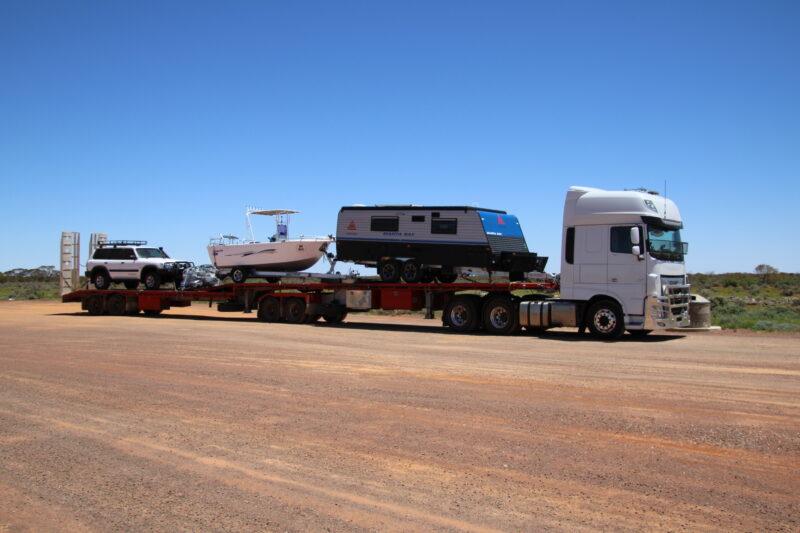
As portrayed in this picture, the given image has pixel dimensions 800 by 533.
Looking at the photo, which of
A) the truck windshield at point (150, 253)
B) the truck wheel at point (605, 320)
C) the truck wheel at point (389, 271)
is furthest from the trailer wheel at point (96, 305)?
the truck wheel at point (605, 320)

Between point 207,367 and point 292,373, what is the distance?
71.8 inches

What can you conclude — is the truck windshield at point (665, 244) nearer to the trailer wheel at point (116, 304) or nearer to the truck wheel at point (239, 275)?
the truck wheel at point (239, 275)

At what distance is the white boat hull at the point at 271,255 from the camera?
2577 cm

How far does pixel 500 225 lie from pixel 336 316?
7110 millimetres

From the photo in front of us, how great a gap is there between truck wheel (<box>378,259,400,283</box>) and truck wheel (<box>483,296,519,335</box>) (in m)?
3.24

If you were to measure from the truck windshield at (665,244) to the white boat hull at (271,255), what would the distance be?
11094mm

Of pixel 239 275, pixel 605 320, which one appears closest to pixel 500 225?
pixel 605 320

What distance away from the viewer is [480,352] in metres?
16.3

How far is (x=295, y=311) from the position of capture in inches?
1019

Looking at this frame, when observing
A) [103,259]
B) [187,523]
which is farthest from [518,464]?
[103,259]

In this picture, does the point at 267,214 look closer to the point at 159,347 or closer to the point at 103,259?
the point at 103,259

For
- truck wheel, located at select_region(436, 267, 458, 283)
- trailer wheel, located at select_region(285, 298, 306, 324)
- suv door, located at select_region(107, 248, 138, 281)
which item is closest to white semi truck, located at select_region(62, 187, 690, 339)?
truck wheel, located at select_region(436, 267, 458, 283)

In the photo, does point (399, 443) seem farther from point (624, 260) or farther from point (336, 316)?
point (336, 316)

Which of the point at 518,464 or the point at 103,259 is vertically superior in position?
the point at 103,259
